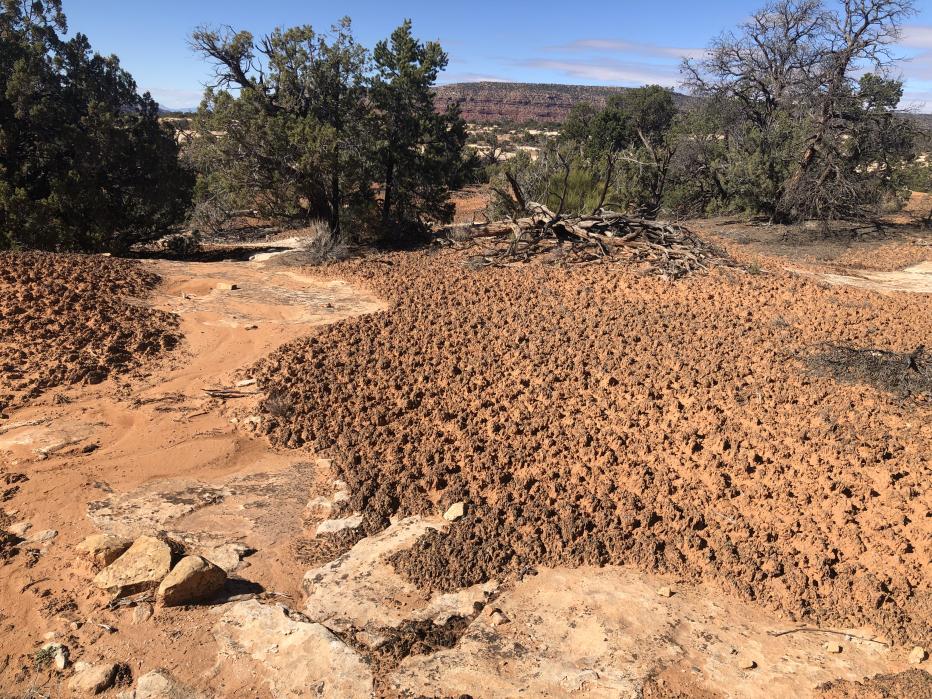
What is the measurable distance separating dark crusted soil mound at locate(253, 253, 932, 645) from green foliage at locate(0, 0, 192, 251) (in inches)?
261

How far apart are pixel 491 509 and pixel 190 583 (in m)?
1.76

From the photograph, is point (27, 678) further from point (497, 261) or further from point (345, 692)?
point (497, 261)

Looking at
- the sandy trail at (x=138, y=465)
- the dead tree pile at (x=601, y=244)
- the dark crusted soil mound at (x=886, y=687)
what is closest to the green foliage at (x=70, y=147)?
the sandy trail at (x=138, y=465)

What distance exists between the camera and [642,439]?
180 inches

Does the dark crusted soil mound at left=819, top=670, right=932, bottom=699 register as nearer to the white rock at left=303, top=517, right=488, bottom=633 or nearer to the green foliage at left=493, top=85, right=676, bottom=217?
the white rock at left=303, top=517, right=488, bottom=633

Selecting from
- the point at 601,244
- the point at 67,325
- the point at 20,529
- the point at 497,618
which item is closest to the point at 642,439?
the point at 497,618

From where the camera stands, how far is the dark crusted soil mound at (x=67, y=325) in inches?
221

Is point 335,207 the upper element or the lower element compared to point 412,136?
lower

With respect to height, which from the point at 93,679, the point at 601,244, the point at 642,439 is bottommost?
the point at 93,679

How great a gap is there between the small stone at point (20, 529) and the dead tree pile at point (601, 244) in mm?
6898

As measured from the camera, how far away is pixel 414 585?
11.3 feet

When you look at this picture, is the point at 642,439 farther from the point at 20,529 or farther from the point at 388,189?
the point at 388,189

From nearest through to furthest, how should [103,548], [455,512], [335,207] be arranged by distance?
[103,548], [455,512], [335,207]

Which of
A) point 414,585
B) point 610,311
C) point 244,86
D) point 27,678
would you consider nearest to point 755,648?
point 414,585
